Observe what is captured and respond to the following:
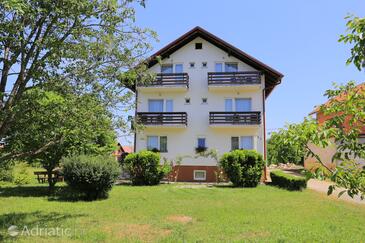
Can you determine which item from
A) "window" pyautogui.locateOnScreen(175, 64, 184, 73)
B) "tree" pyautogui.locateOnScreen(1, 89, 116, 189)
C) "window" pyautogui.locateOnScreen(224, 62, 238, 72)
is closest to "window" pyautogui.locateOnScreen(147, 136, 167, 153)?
"window" pyautogui.locateOnScreen(175, 64, 184, 73)

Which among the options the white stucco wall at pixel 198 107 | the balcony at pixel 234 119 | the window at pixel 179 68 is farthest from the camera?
the window at pixel 179 68

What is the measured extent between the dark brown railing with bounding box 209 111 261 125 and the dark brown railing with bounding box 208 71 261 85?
2.36 metres

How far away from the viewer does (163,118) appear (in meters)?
24.6

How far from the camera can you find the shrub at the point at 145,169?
21109 millimetres

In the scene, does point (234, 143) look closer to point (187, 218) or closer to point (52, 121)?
point (187, 218)

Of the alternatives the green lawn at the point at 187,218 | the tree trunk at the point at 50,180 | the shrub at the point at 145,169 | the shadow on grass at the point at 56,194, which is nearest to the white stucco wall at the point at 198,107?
the shrub at the point at 145,169

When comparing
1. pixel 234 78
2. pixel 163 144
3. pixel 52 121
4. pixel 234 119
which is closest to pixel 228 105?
pixel 234 119

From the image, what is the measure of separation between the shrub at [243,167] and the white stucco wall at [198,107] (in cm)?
405

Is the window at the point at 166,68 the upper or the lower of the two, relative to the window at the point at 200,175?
upper

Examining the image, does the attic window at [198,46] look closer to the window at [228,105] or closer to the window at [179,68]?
the window at [179,68]

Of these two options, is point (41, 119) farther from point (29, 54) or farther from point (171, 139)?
point (171, 139)

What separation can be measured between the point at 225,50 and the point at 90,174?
53.7 feet

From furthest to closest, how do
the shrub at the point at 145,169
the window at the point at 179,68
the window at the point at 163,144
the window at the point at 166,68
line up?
1. the window at the point at 166,68
2. the window at the point at 179,68
3. the window at the point at 163,144
4. the shrub at the point at 145,169

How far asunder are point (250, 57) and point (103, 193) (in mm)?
15679
